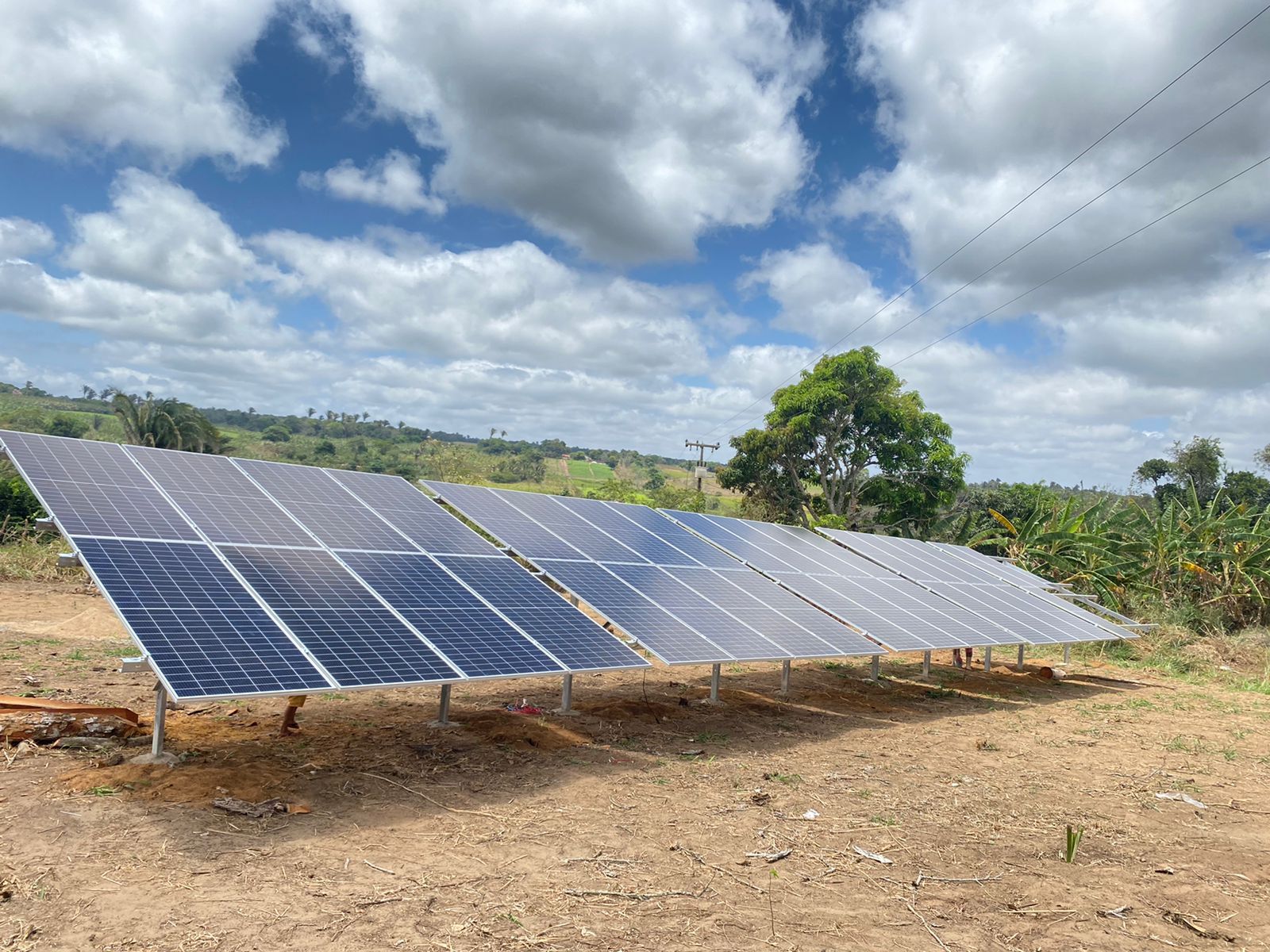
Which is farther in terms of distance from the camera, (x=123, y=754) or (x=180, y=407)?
(x=180, y=407)

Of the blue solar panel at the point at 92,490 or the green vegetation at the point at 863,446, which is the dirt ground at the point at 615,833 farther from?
the green vegetation at the point at 863,446

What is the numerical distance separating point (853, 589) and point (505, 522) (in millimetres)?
6723

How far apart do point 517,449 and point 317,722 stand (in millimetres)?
115294

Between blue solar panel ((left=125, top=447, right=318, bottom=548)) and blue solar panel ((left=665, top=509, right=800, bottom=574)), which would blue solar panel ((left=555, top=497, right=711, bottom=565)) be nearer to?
blue solar panel ((left=665, top=509, right=800, bottom=574))

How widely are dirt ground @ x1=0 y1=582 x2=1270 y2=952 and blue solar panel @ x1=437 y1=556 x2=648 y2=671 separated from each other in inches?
49.9

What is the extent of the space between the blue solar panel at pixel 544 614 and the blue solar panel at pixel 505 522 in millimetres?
864

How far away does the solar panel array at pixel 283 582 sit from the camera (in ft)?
24.2

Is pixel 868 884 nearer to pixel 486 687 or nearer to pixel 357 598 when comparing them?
pixel 357 598

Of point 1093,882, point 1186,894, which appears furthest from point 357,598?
point 1186,894

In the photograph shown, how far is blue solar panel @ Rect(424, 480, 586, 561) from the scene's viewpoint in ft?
41.4

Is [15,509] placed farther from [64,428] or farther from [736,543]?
[64,428]

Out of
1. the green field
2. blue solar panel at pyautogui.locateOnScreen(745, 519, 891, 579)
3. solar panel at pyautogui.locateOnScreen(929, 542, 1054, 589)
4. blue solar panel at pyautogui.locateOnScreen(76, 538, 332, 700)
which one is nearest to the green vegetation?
solar panel at pyautogui.locateOnScreen(929, 542, 1054, 589)

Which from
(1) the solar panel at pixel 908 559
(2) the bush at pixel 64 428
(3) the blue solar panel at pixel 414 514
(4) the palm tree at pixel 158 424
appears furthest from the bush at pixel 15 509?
(1) the solar panel at pixel 908 559

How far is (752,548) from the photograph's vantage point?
1653cm
